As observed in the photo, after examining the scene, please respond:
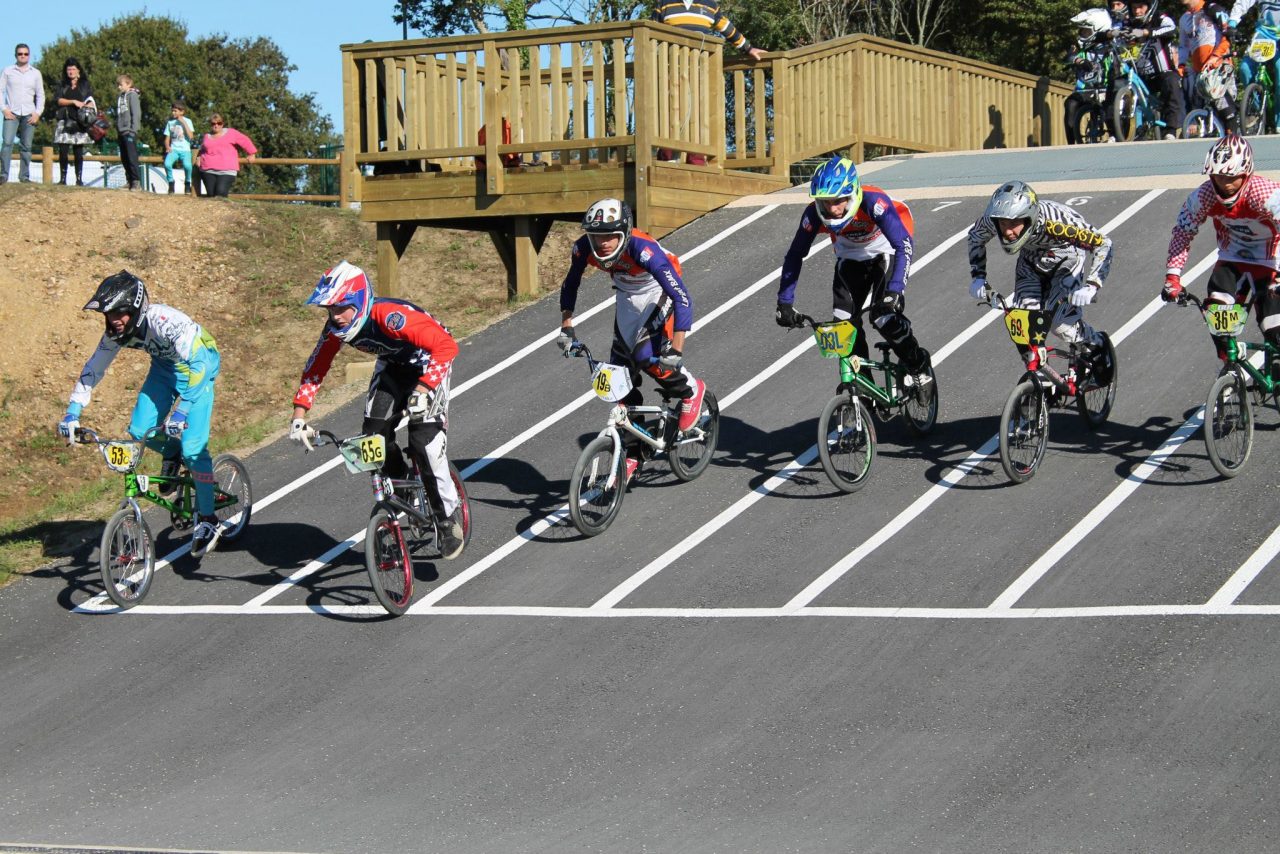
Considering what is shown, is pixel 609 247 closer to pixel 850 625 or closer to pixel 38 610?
pixel 850 625

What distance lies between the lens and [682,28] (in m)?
18.8

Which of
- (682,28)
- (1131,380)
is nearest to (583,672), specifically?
(1131,380)

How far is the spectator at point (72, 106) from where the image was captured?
25.3 metres

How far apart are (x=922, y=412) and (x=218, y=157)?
719 inches

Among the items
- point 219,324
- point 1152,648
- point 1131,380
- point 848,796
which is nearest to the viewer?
point 848,796

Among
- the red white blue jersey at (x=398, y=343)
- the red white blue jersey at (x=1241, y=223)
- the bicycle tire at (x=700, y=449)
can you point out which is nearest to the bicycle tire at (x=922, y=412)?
the bicycle tire at (x=700, y=449)

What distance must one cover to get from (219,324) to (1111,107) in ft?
45.3

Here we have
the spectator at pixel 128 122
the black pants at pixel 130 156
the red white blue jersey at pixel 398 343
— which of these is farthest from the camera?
the black pants at pixel 130 156

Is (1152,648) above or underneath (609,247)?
underneath

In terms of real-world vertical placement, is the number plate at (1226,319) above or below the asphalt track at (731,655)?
above

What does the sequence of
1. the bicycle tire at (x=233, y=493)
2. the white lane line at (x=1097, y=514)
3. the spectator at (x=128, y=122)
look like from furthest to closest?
the spectator at (x=128, y=122) → the bicycle tire at (x=233, y=493) → the white lane line at (x=1097, y=514)

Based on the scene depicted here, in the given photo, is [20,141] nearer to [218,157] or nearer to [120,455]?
[218,157]

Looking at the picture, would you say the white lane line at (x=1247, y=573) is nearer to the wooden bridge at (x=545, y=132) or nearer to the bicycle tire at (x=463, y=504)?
the bicycle tire at (x=463, y=504)

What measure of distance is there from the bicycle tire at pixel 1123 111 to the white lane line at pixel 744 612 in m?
14.6
